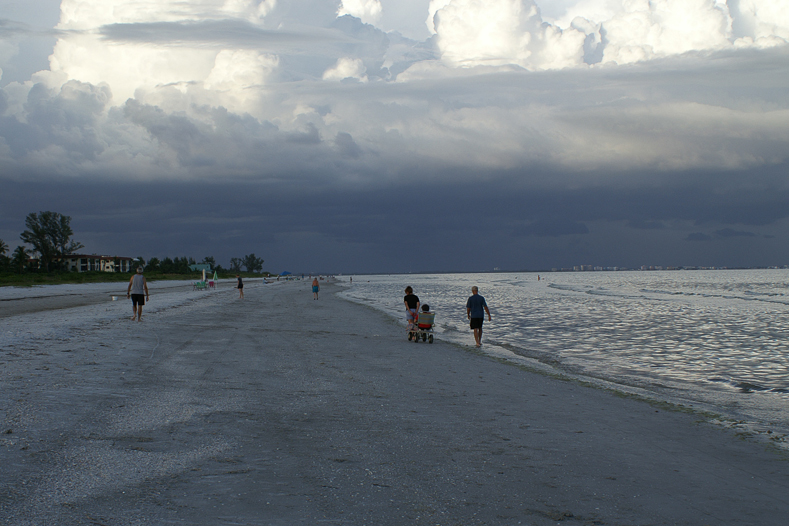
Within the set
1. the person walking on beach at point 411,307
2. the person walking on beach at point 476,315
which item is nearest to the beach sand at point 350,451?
the person walking on beach at point 476,315

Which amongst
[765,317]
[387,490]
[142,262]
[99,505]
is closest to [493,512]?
[387,490]

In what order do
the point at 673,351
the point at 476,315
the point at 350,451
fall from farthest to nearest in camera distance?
the point at 476,315
the point at 673,351
the point at 350,451

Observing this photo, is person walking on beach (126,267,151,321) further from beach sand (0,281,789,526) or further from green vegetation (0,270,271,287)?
green vegetation (0,270,271,287)

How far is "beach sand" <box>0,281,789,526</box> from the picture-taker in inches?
191

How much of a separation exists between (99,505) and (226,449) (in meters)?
1.74

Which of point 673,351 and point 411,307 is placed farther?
point 411,307

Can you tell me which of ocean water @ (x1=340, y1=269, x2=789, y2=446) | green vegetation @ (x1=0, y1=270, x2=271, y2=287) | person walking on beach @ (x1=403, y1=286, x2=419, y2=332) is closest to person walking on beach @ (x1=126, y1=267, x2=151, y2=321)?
person walking on beach @ (x1=403, y1=286, x2=419, y2=332)

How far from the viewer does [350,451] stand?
6.39 m

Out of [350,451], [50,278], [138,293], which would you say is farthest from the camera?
[50,278]

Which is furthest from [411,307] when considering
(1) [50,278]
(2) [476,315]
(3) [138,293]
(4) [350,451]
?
(1) [50,278]

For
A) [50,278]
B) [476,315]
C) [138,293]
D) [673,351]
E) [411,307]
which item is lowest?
[673,351]

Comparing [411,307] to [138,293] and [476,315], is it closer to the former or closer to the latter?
[476,315]

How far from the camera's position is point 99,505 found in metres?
4.76

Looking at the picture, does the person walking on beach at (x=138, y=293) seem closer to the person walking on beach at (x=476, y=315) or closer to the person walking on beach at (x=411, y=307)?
the person walking on beach at (x=411, y=307)
